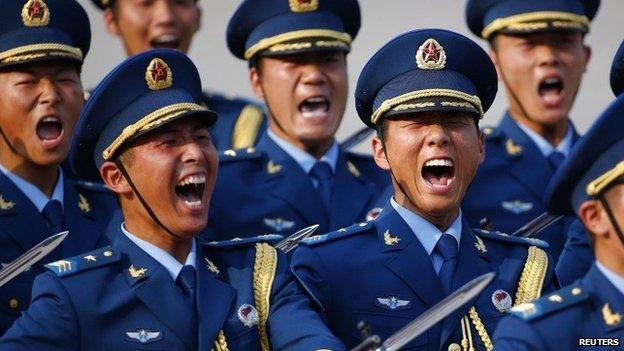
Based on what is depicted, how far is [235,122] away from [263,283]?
3.71 metres

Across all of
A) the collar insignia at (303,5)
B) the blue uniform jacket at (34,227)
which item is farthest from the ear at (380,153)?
the collar insignia at (303,5)

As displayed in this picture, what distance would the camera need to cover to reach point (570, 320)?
9.41 metres

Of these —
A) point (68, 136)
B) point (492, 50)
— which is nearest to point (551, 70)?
point (492, 50)

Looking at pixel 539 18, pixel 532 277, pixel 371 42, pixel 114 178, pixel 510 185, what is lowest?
pixel 371 42

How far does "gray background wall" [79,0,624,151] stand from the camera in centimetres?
1903

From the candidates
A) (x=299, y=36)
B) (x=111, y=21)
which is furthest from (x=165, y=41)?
(x=299, y=36)

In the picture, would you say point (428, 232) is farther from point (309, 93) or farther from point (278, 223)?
point (309, 93)

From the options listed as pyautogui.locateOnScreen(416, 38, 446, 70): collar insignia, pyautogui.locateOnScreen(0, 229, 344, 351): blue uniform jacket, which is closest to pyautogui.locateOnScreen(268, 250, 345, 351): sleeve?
pyautogui.locateOnScreen(0, 229, 344, 351): blue uniform jacket

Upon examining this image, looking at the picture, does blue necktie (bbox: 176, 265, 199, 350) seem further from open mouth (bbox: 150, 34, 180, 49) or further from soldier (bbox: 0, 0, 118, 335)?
open mouth (bbox: 150, 34, 180, 49)

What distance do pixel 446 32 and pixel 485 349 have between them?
1299 mm

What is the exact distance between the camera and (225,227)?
1198cm

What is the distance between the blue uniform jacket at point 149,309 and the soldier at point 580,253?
4.34 ft

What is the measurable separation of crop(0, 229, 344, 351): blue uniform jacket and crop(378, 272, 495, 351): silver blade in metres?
0.38

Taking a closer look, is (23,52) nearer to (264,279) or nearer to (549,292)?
(264,279)
